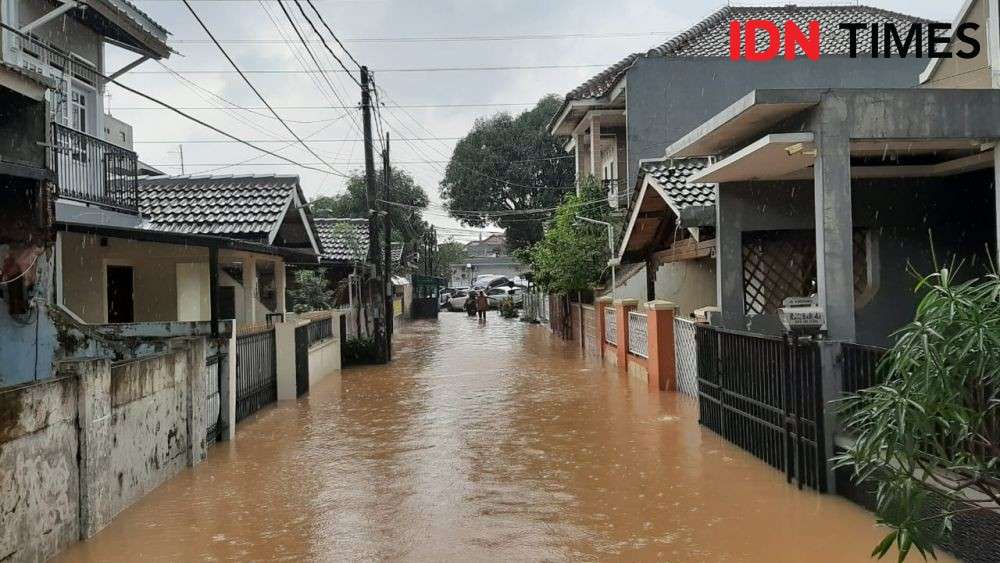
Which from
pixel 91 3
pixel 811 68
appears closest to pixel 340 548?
pixel 91 3

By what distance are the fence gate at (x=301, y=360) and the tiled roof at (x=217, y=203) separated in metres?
1.85

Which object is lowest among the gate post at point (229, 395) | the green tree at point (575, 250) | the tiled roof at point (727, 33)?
the gate post at point (229, 395)

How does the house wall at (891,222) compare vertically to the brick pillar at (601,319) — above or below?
above

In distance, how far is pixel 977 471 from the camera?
3.49 m

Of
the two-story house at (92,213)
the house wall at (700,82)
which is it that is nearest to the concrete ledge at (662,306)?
the two-story house at (92,213)

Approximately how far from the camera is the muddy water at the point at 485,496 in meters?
5.84

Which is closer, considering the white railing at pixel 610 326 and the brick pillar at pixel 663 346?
the brick pillar at pixel 663 346

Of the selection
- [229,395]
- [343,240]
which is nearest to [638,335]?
[229,395]

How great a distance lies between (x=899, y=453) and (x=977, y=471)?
0.32 meters

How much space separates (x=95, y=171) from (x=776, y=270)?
10.3 meters

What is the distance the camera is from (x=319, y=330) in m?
17.4

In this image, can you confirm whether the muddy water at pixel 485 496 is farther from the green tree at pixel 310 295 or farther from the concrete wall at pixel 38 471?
the green tree at pixel 310 295

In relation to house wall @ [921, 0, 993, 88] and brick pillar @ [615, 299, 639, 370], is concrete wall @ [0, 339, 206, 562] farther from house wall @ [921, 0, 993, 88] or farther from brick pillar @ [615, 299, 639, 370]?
brick pillar @ [615, 299, 639, 370]

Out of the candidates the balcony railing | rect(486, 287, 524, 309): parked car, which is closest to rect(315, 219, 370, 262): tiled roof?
the balcony railing
